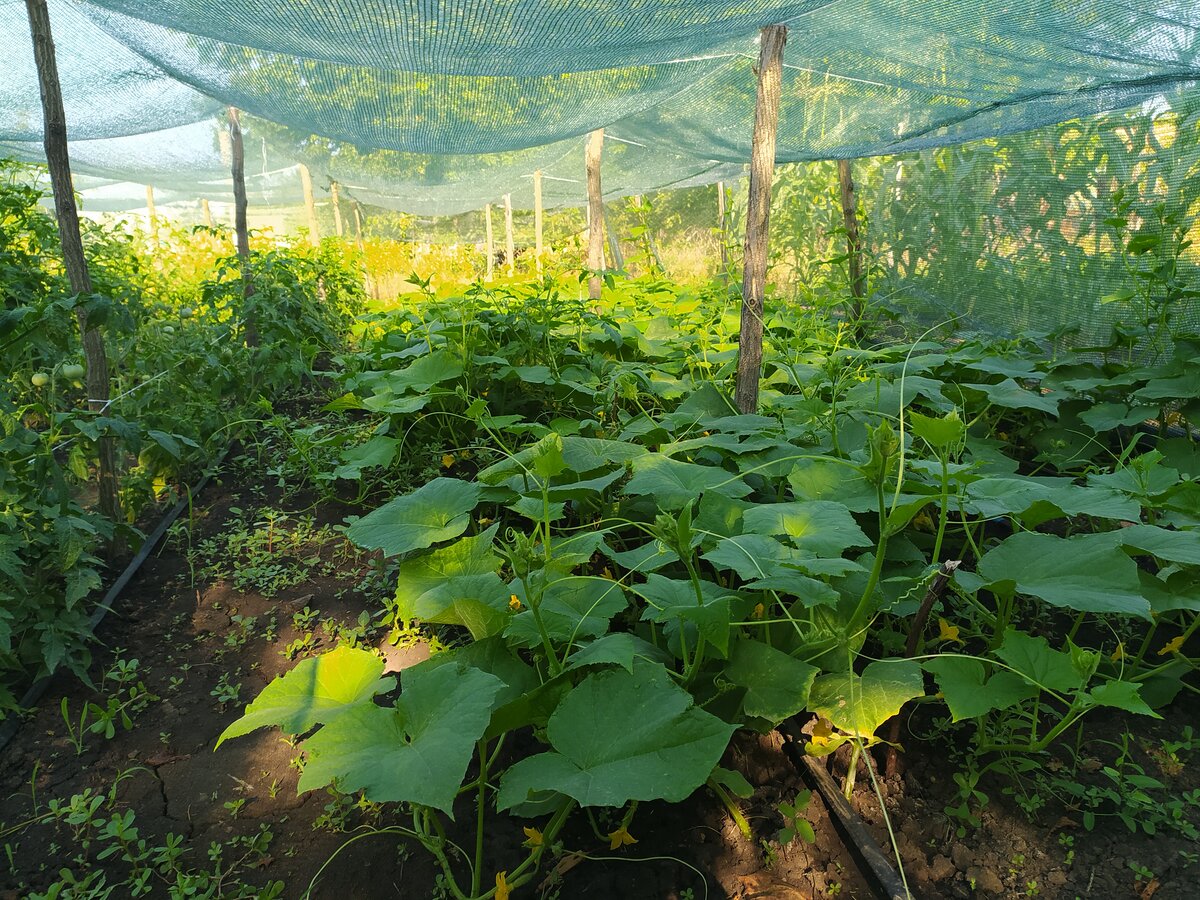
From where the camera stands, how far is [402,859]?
1352 millimetres

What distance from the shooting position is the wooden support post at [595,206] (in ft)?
18.5

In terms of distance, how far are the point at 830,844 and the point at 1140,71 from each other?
2896mm

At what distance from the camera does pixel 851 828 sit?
1371mm

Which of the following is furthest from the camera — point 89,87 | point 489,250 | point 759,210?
point 489,250

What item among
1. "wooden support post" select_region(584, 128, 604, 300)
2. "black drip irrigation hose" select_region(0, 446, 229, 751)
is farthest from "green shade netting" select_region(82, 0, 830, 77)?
"wooden support post" select_region(584, 128, 604, 300)

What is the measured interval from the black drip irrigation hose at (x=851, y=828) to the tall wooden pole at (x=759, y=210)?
1377mm

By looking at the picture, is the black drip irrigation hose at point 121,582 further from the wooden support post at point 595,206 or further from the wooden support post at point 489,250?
the wooden support post at point 489,250

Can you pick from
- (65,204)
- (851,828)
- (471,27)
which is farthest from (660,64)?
(851,828)

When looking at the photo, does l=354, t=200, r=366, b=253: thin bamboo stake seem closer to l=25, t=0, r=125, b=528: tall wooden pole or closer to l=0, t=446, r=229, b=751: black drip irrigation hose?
l=0, t=446, r=229, b=751: black drip irrigation hose

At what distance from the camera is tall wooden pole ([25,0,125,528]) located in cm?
223

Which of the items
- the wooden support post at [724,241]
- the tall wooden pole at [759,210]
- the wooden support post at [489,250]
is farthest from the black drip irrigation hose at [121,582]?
the wooden support post at [489,250]

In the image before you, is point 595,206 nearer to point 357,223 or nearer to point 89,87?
point 89,87

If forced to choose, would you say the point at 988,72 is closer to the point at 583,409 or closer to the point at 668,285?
the point at 583,409

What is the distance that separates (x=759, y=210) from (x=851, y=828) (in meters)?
1.95
